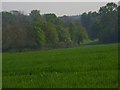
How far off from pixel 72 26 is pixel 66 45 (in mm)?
19368

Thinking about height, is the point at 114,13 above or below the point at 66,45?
above

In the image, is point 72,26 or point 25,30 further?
point 72,26

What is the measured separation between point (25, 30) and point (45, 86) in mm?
68391

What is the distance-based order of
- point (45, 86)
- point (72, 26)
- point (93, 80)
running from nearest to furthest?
point (45, 86)
point (93, 80)
point (72, 26)

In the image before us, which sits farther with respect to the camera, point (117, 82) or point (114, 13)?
point (114, 13)

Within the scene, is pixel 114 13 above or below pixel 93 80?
above

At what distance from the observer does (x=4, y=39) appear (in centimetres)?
7275

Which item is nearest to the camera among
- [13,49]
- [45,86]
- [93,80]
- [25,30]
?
[45,86]

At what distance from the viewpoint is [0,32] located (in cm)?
7475

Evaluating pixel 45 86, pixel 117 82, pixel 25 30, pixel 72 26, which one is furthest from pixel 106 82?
pixel 72 26

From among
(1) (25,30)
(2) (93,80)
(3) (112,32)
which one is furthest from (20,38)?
(2) (93,80)

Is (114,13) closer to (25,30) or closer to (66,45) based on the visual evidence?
(66,45)

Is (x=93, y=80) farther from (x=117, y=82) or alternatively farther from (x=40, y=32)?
(x=40, y=32)

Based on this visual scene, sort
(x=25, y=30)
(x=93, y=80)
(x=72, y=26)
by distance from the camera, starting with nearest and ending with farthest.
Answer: (x=93, y=80), (x=25, y=30), (x=72, y=26)
